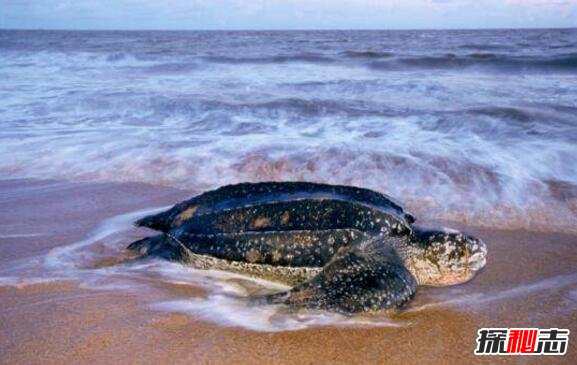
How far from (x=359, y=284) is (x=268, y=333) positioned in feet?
1.61

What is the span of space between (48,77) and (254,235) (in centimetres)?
1290

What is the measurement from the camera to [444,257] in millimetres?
2598

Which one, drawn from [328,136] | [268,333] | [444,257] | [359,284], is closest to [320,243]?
[359,284]

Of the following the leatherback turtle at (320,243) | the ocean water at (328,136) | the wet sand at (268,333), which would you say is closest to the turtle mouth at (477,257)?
the leatherback turtle at (320,243)

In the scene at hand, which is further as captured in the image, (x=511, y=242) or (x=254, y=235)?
(x=511, y=242)

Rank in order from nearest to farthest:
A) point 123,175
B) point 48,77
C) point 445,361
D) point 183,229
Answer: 1. point 445,361
2. point 183,229
3. point 123,175
4. point 48,77

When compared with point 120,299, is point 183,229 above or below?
above

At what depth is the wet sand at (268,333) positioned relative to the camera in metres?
1.95

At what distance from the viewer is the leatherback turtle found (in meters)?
2.39

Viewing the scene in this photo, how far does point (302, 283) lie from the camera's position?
7.92 ft

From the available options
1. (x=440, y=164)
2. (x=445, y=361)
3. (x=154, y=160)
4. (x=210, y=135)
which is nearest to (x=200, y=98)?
(x=210, y=135)

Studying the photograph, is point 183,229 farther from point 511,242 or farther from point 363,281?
point 511,242

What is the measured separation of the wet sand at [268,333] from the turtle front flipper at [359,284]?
109mm

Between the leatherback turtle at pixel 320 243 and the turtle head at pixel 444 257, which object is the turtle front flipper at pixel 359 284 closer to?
the leatherback turtle at pixel 320 243
